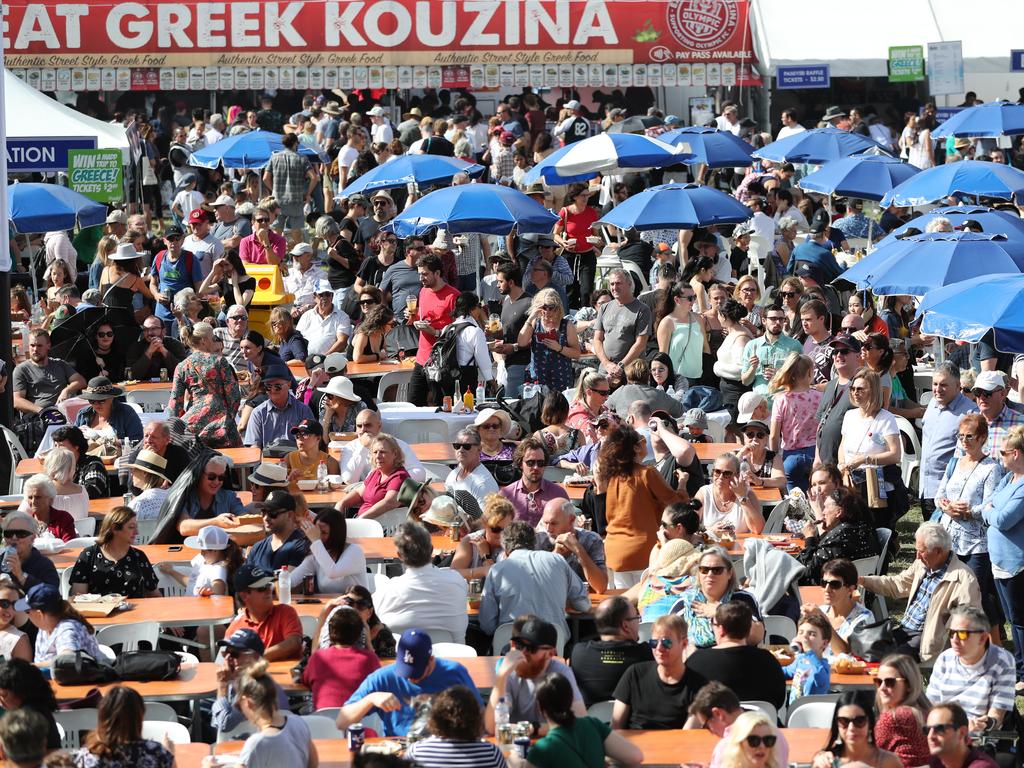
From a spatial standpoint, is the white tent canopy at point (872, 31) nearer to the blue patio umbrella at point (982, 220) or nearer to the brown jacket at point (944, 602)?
the blue patio umbrella at point (982, 220)

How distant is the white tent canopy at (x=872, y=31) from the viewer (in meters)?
31.0

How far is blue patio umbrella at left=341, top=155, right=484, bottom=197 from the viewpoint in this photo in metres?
19.4

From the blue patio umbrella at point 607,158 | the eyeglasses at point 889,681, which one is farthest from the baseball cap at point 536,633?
the blue patio umbrella at point 607,158

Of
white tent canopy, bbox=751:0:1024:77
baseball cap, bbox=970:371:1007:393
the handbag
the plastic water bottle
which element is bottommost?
the handbag

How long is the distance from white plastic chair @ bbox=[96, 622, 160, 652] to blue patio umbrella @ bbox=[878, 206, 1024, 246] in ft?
25.3

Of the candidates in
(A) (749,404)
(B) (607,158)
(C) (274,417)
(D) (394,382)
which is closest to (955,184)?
(B) (607,158)

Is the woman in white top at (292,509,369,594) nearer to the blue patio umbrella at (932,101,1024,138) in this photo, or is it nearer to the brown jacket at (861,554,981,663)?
the brown jacket at (861,554,981,663)

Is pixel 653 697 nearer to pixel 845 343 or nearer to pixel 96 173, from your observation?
pixel 845 343

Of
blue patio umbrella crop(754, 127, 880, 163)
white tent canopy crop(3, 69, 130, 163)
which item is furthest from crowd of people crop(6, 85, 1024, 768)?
blue patio umbrella crop(754, 127, 880, 163)

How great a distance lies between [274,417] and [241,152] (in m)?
12.4

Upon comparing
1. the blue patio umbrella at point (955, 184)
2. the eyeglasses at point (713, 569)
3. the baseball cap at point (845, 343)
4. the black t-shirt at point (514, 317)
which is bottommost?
the eyeglasses at point (713, 569)

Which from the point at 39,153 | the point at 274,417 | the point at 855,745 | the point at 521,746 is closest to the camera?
the point at 855,745

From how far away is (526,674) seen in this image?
298 inches

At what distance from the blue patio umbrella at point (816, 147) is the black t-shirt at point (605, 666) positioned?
14784 mm
